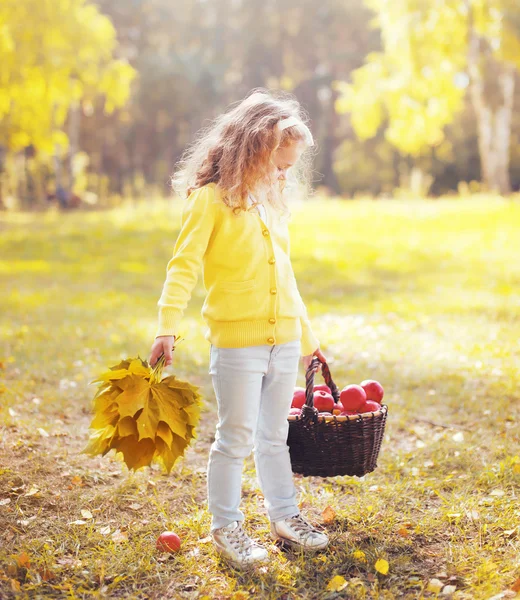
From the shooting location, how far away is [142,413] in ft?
9.35

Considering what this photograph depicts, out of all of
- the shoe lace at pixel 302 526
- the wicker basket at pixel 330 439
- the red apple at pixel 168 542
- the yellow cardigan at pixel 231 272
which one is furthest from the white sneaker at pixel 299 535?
the yellow cardigan at pixel 231 272

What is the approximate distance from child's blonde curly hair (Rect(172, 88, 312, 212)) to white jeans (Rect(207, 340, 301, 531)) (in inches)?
23.9

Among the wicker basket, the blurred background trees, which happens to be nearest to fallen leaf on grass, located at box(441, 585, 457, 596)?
the wicker basket

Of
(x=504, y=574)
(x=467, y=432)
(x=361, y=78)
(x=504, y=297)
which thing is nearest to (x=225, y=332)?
(x=504, y=574)

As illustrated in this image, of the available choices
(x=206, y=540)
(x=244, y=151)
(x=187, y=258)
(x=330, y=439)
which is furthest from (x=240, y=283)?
(x=206, y=540)

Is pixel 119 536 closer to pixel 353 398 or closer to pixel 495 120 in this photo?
pixel 353 398

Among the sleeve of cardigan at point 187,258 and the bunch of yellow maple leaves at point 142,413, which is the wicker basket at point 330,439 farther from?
the sleeve of cardigan at point 187,258

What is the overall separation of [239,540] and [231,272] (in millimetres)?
1082

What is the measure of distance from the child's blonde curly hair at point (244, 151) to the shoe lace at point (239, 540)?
130cm

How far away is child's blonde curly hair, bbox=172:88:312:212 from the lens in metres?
2.87

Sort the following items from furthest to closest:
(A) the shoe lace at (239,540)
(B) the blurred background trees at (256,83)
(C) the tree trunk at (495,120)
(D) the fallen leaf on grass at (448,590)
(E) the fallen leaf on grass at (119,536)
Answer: (C) the tree trunk at (495,120) < (B) the blurred background trees at (256,83) < (E) the fallen leaf on grass at (119,536) < (A) the shoe lace at (239,540) < (D) the fallen leaf on grass at (448,590)

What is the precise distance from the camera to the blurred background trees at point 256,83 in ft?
51.3

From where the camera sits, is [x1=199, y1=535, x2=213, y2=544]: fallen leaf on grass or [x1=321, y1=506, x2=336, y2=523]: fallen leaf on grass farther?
[x1=321, y1=506, x2=336, y2=523]: fallen leaf on grass

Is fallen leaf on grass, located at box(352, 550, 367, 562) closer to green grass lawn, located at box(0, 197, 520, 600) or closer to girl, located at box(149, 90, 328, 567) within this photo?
green grass lawn, located at box(0, 197, 520, 600)
